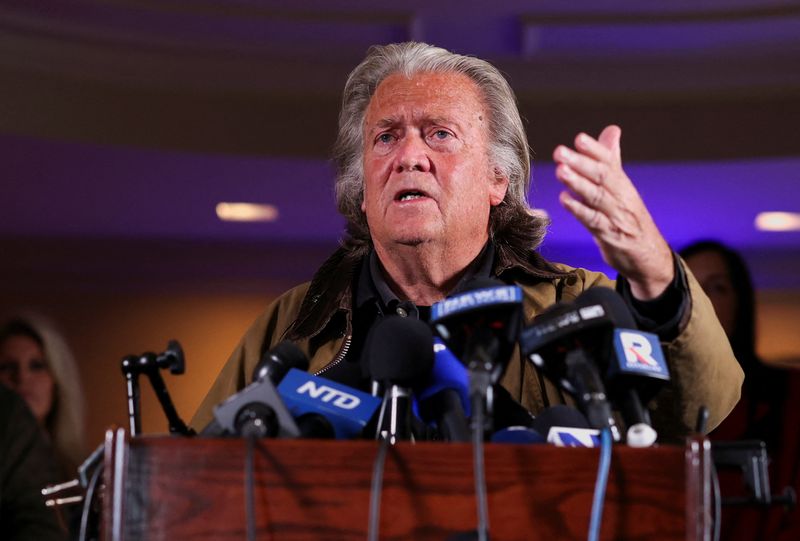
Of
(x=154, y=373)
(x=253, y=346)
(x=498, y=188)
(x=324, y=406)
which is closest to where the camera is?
(x=324, y=406)

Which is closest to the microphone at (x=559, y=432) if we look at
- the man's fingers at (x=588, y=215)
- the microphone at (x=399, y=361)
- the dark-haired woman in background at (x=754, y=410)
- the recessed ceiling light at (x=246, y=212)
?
the microphone at (x=399, y=361)

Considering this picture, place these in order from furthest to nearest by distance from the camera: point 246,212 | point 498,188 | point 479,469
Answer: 1. point 246,212
2. point 498,188
3. point 479,469

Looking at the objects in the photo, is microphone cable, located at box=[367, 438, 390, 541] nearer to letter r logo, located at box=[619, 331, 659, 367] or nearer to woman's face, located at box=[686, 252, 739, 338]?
letter r logo, located at box=[619, 331, 659, 367]

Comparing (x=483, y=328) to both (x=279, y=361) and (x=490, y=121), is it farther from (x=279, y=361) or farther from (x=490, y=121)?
(x=490, y=121)

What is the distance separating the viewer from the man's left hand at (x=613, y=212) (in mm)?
1244

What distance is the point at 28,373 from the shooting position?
174 inches

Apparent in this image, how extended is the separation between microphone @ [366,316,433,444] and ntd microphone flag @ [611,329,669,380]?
0.66ft

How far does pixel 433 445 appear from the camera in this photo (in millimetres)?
1004

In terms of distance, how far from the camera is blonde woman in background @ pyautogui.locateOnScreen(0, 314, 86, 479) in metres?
4.14

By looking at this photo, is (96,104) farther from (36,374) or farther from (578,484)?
(578,484)

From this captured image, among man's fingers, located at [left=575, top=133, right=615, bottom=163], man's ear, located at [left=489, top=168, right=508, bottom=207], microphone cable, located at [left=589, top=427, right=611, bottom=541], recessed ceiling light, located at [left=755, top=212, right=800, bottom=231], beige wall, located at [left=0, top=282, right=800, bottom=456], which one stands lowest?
microphone cable, located at [left=589, top=427, right=611, bottom=541]

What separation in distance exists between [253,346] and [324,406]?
0.76 metres

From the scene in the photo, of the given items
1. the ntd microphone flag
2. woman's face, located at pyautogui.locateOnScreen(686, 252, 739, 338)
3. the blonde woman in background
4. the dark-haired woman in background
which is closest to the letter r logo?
the ntd microphone flag

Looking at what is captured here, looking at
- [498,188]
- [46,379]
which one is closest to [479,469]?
[498,188]
